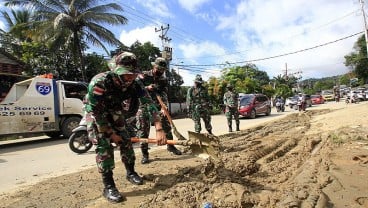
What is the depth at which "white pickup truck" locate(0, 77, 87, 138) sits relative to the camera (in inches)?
467

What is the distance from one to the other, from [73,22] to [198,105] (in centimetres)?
1427

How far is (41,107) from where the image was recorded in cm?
1257

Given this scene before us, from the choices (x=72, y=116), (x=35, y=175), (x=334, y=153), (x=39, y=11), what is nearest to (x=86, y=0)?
(x=39, y=11)

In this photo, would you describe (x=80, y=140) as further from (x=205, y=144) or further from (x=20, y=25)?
(x=20, y=25)

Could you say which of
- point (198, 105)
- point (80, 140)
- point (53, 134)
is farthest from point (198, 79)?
point (53, 134)

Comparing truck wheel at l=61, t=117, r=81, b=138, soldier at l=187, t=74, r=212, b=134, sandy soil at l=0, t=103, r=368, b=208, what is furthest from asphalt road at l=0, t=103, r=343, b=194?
truck wheel at l=61, t=117, r=81, b=138

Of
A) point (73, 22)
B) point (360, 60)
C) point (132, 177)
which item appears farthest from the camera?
point (360, 60)

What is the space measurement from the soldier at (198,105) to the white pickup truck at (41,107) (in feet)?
18.5

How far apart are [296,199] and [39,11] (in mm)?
19741

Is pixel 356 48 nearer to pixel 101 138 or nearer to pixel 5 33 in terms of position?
pixel 5 33

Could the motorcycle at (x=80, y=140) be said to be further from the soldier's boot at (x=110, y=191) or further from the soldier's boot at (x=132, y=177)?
the soldier's boot at (x=110, y=191)

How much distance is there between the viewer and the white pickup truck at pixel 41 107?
11.9m

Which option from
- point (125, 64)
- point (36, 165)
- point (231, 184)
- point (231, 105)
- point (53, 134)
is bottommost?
point (36, 165)

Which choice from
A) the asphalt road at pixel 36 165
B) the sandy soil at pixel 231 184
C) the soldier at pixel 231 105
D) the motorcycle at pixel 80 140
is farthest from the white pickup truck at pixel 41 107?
the sandy soil at pixel 231 184
